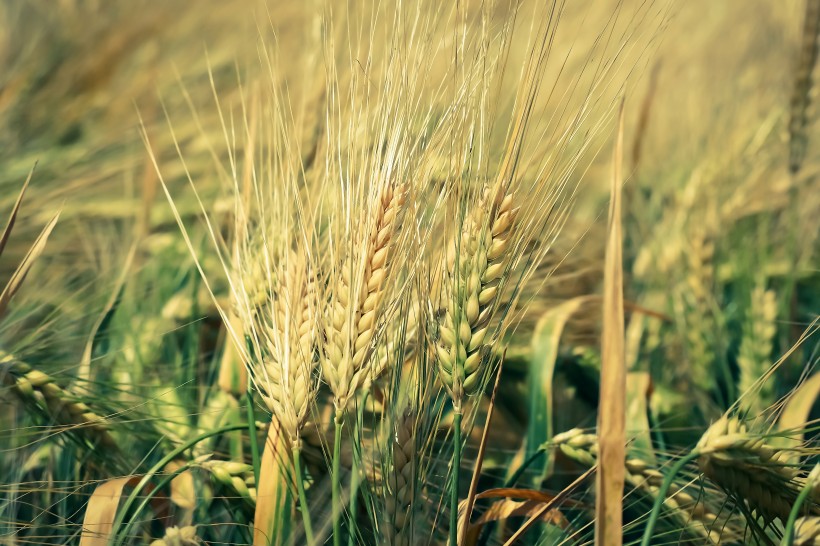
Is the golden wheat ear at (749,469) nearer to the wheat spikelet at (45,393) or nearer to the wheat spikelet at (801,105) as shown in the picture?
the wheat spikelet at (45,393)

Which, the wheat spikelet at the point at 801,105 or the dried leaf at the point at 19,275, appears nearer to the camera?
the dried leaf at the point at 19,275

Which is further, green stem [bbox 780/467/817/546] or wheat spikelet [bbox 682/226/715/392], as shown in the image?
wheat spikelet [bbox 682/226/715/392]

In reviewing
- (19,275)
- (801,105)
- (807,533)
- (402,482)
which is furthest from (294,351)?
(801,105)

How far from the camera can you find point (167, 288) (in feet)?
3.08

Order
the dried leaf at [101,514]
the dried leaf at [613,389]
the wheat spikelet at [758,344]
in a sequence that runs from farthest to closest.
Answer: the wheat spikelet at [758,344] → the dried leaf at [101,514] → the dried leaf at [613,389]

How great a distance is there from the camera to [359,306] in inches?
19.5

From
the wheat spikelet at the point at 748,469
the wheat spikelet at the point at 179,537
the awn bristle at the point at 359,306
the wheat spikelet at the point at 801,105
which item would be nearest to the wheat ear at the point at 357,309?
the awn bristle at the point at 359,306

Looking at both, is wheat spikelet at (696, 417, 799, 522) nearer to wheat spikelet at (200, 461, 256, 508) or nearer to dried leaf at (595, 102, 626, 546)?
dried leaf at (595, 102, 626, 546)

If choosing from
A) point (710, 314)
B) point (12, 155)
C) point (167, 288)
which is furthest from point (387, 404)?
point (12, 155)

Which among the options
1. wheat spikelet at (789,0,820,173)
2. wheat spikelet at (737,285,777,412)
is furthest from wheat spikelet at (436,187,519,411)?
wheat spikelet at (789,0,820,173)

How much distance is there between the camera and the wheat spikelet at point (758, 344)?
0.90 m

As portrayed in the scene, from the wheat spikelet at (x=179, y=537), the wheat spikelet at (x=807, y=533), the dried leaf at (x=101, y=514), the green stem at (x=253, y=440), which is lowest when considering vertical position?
the wheat spikelet at (x=807, y=533)

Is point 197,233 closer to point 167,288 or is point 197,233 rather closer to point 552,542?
point 167,288

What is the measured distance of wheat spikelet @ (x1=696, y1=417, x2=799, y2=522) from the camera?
0.50 meters
